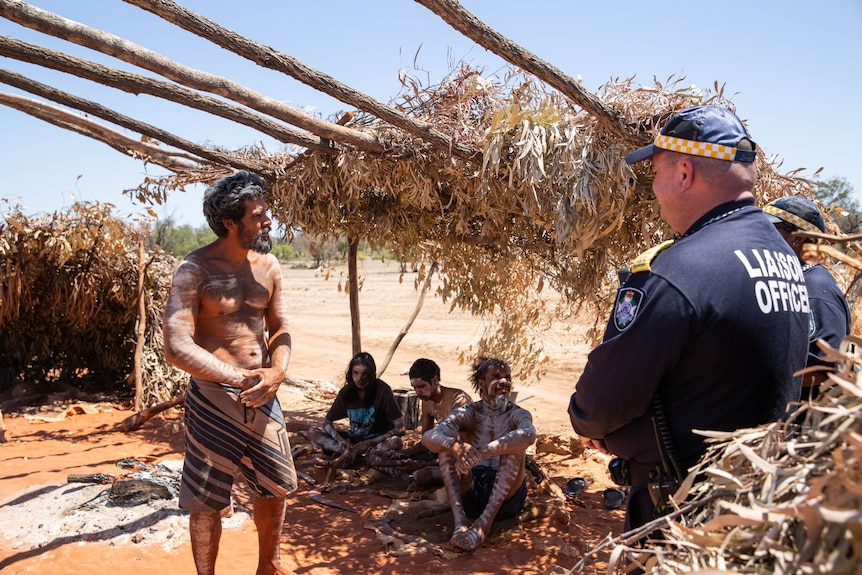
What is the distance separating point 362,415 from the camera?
601cm

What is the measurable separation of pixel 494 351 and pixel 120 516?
439cm

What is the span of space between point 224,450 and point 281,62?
2051mm

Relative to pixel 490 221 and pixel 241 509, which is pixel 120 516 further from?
pixel 490 221

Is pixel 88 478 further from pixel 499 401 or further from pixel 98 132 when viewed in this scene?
pixel 499 401

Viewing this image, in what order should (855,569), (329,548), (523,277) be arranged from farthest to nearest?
1. (523,277)
2. (329,548)
3. (855,569)

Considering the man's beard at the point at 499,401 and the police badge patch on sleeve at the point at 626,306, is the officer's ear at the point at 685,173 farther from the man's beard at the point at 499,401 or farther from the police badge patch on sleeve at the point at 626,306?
the man's beard at the point at 499,401

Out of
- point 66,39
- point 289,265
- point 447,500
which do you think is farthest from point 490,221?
point 289,265

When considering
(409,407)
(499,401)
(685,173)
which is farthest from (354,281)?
(685,173)

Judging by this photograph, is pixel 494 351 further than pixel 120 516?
Yes

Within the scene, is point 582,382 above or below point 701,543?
above

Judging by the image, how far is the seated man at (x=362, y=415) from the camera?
19.2 feet

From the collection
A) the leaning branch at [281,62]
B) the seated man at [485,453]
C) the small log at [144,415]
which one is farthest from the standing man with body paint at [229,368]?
the small log at [144,415]

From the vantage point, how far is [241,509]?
186 inches

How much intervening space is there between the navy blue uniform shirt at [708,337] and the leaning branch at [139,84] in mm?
3140
